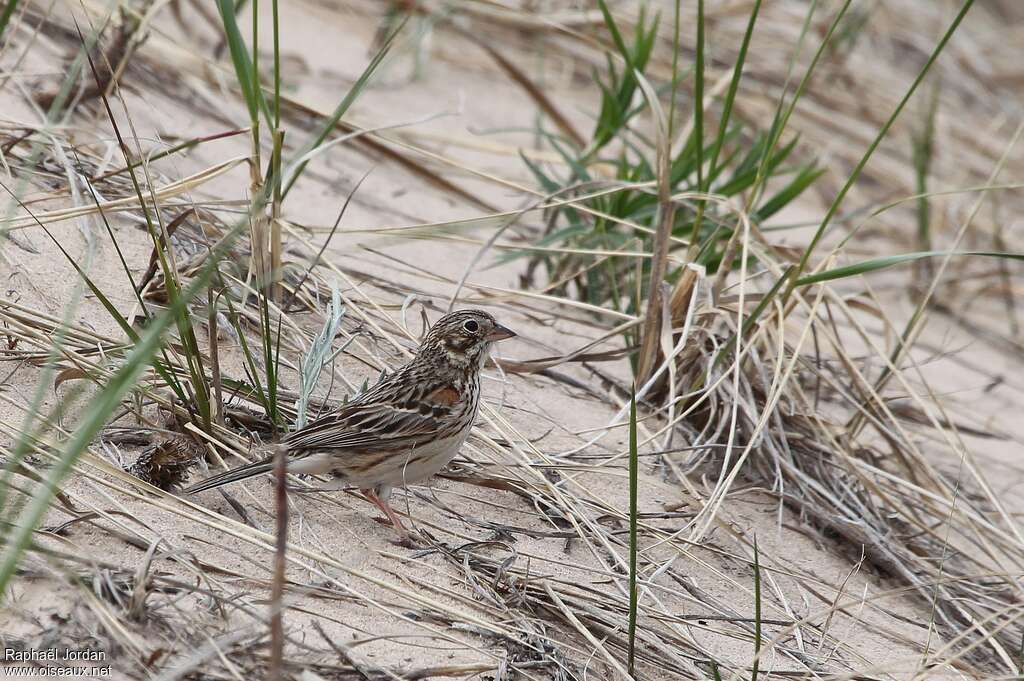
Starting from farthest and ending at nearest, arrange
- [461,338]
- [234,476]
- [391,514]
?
1. [461,338]
2. [391,514]
3. [234,476]

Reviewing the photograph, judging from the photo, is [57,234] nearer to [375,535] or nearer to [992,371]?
[375,535]

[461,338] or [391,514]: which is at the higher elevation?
[461,338]

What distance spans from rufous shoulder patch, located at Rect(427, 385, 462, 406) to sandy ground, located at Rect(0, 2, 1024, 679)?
16 centimetres

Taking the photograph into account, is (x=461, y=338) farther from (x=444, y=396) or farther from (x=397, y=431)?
(x=397, y=431)

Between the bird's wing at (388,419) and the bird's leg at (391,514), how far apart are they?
0.16 metres

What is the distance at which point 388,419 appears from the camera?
11.9ft

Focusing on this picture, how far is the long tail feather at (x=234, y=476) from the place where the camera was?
320 cm

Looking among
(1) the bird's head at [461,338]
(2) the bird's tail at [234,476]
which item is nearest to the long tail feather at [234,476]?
(2) the bird's tail at [234,476]

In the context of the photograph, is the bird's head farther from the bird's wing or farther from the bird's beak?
the bird's wing

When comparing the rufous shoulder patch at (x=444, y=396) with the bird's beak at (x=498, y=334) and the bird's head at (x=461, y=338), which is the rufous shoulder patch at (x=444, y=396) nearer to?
the bird's head at (x=461, y=338)

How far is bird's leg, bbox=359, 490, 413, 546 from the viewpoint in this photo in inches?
133

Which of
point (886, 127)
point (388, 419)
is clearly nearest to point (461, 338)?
point (388, 419)

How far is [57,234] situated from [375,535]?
5.28 ft

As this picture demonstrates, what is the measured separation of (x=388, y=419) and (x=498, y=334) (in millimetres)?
561
